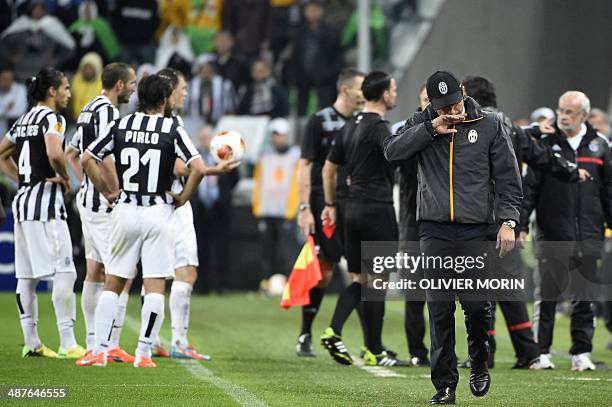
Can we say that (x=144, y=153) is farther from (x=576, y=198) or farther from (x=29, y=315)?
(x=576, y=198)

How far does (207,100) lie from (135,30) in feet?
5.26

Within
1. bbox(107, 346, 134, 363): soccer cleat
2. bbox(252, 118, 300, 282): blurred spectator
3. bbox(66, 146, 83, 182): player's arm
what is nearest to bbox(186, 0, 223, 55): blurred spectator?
bbox(252, 118, 300, 282): blurred spectator

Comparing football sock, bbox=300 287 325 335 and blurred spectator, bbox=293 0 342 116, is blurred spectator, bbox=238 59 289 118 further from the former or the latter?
football sock, bbox=300 287 325 335

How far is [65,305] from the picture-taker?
10.3m

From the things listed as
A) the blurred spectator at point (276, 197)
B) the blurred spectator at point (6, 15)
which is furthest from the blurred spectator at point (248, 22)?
the blurred spectator at point (6, 15)

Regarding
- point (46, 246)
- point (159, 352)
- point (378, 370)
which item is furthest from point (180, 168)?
point (378, 370)

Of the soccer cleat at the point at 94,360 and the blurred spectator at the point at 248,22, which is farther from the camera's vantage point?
the blurred spectator at the point at 248,22

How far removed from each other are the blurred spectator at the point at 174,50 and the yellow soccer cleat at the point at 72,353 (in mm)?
10108

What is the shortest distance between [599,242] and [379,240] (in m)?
1.78

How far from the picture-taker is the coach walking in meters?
7.62

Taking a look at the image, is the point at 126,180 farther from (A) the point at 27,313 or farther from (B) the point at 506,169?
(B) the point at 506,169

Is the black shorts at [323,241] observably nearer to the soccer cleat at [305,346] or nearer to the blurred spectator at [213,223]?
the soccer cleat at [305,346]

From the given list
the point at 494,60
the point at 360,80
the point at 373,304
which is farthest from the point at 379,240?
the point at 494,60

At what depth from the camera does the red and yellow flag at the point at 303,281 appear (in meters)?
11.1
